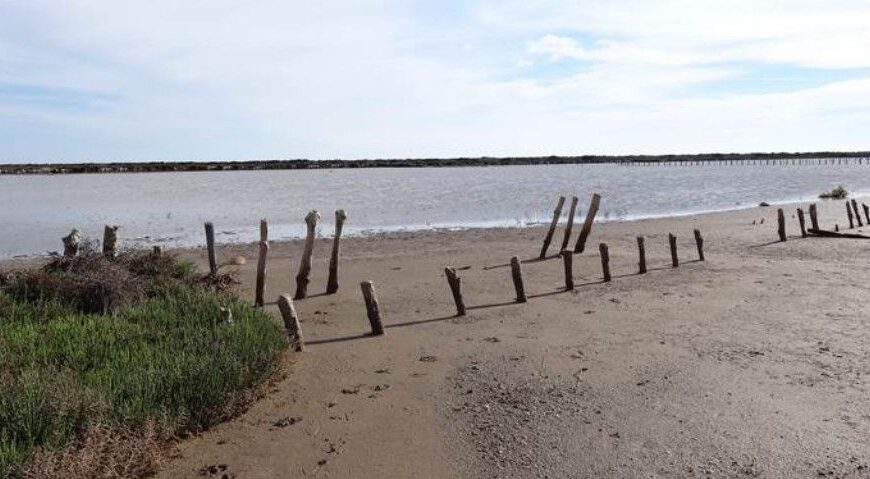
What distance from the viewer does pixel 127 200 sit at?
51.6 metres

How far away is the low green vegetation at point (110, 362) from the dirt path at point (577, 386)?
1.46 feet

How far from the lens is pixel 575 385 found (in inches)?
324

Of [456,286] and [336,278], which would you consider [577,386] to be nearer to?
[456,286]

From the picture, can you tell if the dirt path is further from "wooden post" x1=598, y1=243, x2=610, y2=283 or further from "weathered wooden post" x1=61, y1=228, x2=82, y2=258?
"weathered wooden post" x1=61, y1=228, x2=82, y2=258

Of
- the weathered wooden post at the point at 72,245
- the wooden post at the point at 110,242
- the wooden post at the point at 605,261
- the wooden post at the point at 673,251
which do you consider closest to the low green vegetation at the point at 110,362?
the weathered wooden post at the point at 72,245

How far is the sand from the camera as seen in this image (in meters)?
6.31

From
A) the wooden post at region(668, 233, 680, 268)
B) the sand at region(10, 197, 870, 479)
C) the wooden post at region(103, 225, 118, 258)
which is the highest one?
the wooden post at region(103, 225, 118, 258)

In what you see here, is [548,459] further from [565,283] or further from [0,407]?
[565,283]

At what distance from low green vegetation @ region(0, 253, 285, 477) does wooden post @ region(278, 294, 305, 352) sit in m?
0.32

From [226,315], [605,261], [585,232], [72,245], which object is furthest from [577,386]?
[585,232]

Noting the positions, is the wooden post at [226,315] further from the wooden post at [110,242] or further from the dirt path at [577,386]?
the wooden post at [110,242]

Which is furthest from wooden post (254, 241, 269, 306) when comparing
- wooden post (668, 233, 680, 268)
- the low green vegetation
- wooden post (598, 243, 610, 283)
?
wooden post (668, 233, 680, 268)

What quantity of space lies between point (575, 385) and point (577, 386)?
0.12 ft

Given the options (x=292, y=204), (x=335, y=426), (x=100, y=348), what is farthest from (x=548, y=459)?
(x=292, y=204)
